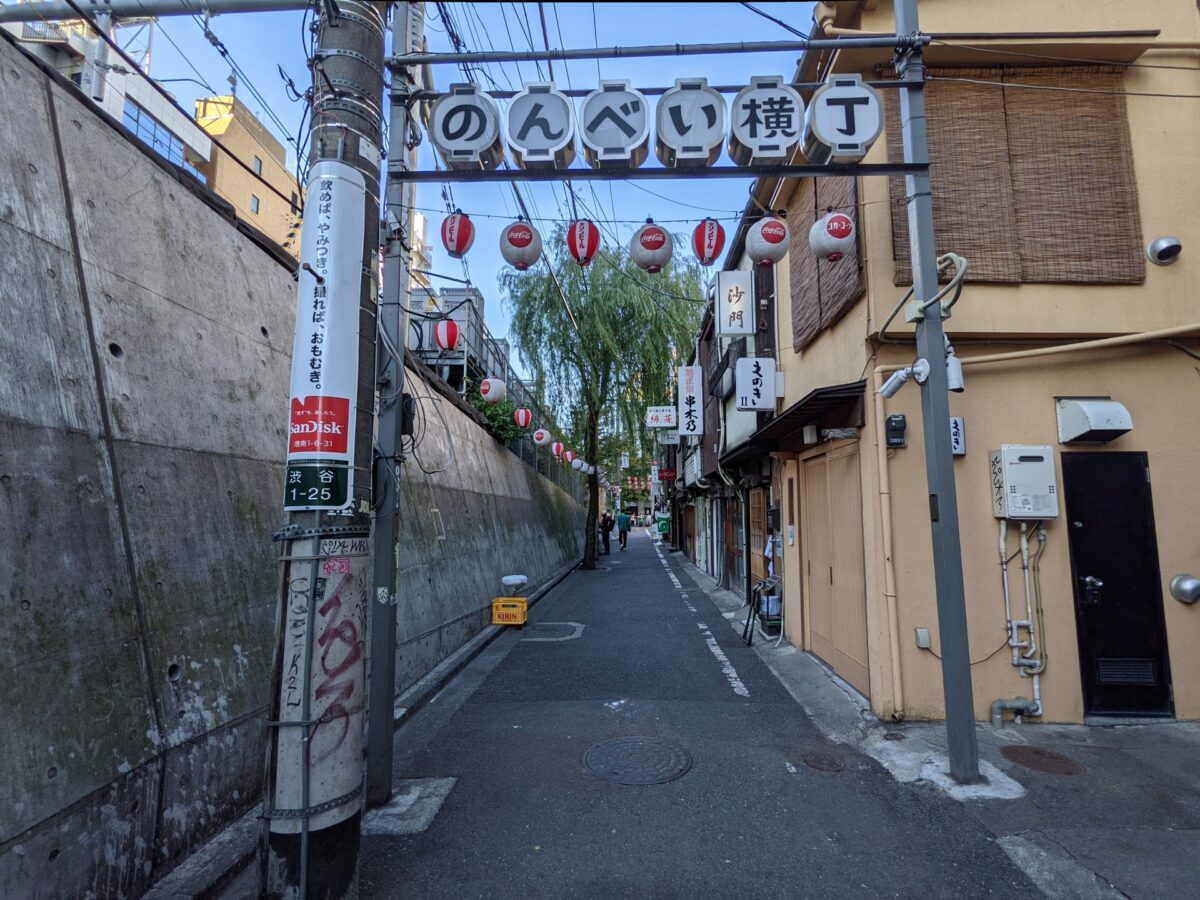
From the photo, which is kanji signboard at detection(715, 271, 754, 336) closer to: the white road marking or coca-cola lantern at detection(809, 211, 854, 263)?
coca-cola lantern at detection(809, 211, 854, 263)

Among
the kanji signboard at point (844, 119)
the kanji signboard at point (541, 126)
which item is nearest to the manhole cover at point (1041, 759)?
the kanji signboard at point (844, 119)

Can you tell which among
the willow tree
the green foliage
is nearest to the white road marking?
the green foliage

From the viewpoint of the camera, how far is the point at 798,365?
8.51 meters

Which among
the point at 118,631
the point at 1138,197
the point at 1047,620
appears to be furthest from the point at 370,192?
the point at 1138,197

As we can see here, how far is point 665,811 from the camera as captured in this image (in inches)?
160

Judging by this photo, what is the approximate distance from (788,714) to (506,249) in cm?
525

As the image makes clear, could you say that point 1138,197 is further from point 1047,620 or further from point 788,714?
point 788,714

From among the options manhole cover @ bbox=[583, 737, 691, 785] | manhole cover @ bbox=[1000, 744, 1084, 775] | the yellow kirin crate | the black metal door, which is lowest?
manhole cover @ bbox=[583, 737, 691, 785]

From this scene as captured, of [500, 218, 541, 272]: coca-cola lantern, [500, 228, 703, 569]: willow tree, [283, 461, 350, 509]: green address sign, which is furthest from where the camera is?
[500, 228, 703, 569]: willow tree

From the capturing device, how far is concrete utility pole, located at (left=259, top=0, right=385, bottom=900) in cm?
279

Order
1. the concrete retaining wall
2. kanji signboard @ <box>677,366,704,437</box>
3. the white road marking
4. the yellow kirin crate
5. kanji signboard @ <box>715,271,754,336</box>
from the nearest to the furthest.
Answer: the concrete retaining wall
the white road marking
kanji signboard @ <box>715,271,754,336</box>
the yellow kirin crate
kanji signboard @ <box>677,366,704,437</box>

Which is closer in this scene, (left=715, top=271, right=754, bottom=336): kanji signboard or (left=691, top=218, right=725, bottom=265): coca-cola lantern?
(left=691, top=218, right=725, bottom=265): coca-cola lantern

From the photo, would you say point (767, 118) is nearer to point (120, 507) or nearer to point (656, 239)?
point (656, 239)

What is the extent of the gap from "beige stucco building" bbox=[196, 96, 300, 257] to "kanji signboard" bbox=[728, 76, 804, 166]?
2248cm
